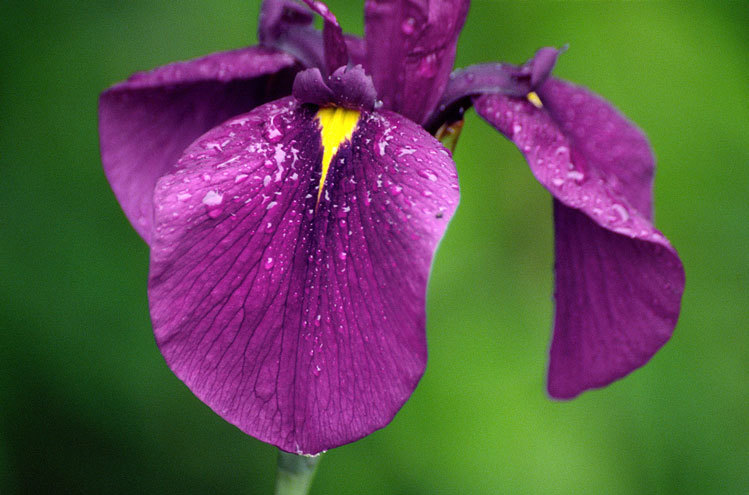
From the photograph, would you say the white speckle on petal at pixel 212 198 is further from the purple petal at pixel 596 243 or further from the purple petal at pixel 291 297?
the purple petal at pixel 596 243

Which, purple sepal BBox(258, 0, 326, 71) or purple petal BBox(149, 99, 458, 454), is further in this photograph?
purple sepal BBox(258, 0, 326, 71)

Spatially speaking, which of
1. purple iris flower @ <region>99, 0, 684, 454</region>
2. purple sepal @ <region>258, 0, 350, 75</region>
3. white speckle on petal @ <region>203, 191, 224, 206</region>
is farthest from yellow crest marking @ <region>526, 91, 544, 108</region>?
white speckle on petal @ <region>203, 191, 224, 206</region>

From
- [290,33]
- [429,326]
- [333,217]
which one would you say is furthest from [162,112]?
[429,326]

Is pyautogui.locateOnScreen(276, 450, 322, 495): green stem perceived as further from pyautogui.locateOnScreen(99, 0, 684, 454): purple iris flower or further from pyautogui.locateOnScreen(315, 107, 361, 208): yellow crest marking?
pyautogui.locateOnScreen(315, 107, 361, 208): yellow crest marking

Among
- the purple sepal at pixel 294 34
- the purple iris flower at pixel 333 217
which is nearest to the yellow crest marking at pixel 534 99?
the purple iris flower at pixel 333 217

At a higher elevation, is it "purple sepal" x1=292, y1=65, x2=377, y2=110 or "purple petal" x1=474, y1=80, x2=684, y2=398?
"purple sepal" x1=292, y1=65, x2=377, y2=110
